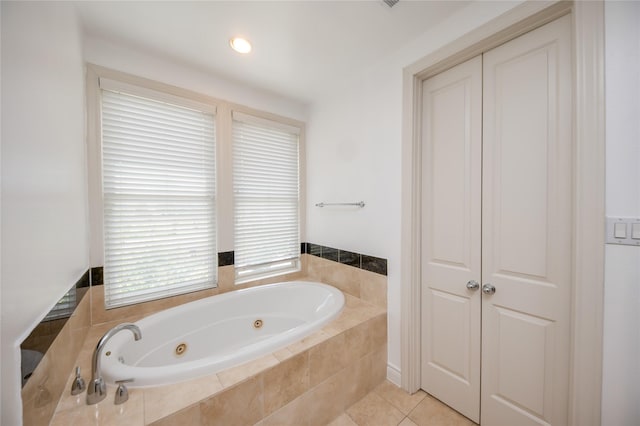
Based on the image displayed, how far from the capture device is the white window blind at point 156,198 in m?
1.69

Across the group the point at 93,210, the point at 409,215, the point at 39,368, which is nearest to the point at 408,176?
the point at 409,215

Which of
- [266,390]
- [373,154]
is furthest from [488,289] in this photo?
[266,390]

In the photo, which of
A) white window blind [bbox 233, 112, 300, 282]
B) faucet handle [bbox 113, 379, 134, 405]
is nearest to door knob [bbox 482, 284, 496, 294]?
white window blind [bbox 233, 112, 300, 282]

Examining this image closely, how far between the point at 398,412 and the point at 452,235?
121 centimetres

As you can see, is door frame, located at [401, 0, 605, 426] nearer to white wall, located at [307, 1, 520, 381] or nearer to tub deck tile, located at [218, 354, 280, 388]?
white wall, located at [307, 1, 520, 381]

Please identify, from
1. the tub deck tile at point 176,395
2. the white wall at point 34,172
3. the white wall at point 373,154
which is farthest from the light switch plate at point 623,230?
the white wall at point 34,172

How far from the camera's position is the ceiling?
137 centimetres

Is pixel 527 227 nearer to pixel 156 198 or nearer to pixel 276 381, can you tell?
pixel 276 381

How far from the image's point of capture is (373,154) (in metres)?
1.92

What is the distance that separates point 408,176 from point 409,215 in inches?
10.9

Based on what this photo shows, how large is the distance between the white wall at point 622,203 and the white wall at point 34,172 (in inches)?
79.6

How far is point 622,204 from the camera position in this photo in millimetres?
924

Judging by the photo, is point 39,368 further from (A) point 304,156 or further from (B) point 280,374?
(A) point 304,156

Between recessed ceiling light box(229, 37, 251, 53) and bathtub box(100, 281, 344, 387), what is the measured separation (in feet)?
6.47
